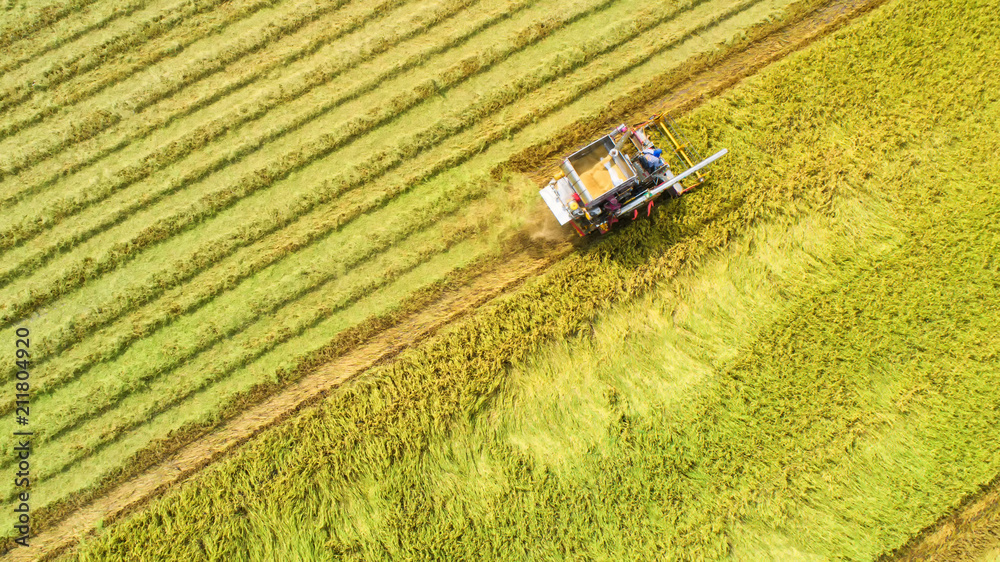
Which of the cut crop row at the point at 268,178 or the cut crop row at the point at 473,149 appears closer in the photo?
the cut crop row at the point at 268,178

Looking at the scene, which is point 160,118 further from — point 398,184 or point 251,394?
point 251,394

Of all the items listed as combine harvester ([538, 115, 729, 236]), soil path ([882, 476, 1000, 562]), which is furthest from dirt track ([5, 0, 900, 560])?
soil path ([882, 476, 1000, 562])

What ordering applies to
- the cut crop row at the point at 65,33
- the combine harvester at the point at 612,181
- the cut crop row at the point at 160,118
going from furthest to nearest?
the cut crop row at the point at 65,33 → the cut crop row at the point at 160,118 → the combine harvester at the point at 612,181

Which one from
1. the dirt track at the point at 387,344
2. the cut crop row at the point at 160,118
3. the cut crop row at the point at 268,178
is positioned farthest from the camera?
the cut crop row at the point at 160,118

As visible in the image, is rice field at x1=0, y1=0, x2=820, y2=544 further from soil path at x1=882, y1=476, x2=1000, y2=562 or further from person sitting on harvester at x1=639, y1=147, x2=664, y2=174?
soil path at x1=882, y1=476, x2=1000, y2=562

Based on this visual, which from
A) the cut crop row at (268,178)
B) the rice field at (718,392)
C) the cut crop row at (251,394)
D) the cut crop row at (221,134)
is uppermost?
the cut crop row at (221,134)

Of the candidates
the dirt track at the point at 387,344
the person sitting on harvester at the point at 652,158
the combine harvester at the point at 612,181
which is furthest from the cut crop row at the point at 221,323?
the person sitting on harvester at the point at 652,158

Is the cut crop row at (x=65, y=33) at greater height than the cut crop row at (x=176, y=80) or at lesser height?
greater

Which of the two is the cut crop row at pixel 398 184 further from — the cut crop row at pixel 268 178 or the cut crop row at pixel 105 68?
the cut crop row at pixel 105 68
